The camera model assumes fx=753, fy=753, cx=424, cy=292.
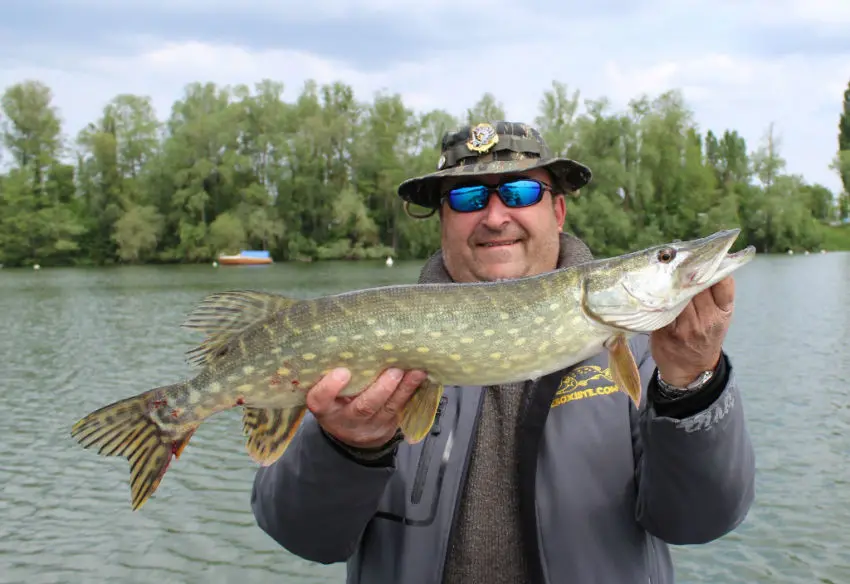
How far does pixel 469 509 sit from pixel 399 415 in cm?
34

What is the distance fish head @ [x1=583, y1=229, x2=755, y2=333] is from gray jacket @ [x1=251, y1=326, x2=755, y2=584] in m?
0.19

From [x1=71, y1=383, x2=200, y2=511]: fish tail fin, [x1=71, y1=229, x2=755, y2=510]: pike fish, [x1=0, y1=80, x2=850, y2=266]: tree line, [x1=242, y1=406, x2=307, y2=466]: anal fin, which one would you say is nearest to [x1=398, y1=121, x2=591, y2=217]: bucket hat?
[x1=71, y1=229, x2=755, y2=510]: pike fish

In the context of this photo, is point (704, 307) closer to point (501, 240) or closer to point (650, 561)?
point (650, 561)

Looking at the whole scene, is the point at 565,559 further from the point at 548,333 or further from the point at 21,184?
the point at 21,184

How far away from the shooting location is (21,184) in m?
45.0

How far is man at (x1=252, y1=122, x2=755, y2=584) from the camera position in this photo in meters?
1.92

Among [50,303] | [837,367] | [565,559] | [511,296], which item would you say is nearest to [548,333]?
[511,296]

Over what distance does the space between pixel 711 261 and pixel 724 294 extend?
106 millimetres

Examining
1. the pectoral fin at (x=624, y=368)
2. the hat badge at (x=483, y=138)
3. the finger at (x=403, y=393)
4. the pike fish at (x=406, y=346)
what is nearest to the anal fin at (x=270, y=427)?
the pike fish at (x=406, y=346)

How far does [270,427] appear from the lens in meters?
2.26

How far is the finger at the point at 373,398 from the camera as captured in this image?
2.10m

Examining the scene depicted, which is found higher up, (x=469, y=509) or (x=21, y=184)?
(x=21, y=184)

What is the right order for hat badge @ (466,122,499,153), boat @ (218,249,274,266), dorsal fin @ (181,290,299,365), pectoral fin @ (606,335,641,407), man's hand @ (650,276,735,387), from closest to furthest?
man's hand @ (650,276,735,387)
pectoral fin @ (606,335,641,407)
dorsal fin @ (181,290,299,365)
hat badge @ (466,122,499,153)
boat @ (218,249,274,266)

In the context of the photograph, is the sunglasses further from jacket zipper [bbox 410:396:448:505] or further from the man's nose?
jacket zipper [bbox 410:396:448:505]
